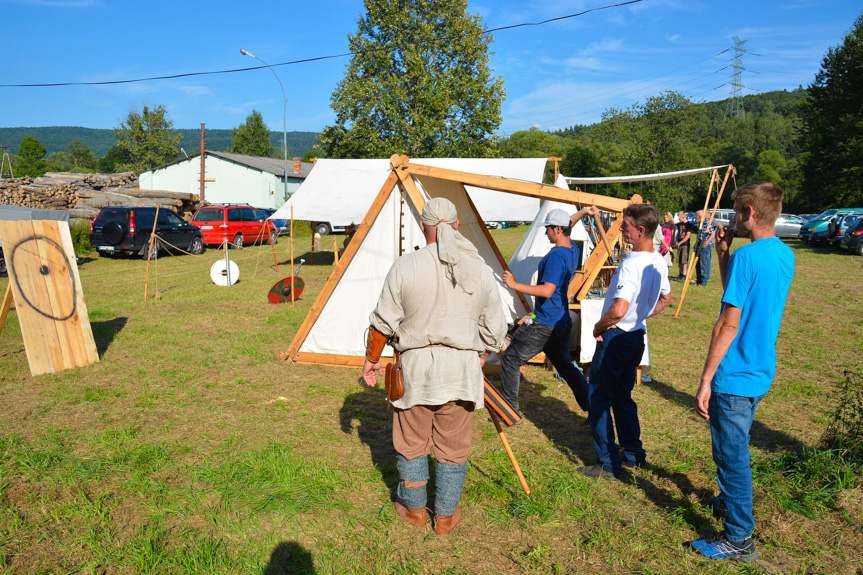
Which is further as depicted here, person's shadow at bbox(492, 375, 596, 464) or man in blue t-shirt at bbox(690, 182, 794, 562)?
person's shadow at bbox(492, 375, 596, 464)

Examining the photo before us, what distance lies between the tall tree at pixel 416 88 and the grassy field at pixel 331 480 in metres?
25.4

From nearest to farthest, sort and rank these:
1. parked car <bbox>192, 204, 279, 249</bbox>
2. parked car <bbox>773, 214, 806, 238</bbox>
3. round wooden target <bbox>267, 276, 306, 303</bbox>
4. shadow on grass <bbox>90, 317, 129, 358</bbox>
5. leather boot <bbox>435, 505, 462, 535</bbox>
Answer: leather boot <bbox>435, 505, 462, 535</bbox>
shadow on grass <bbox>90, 317, 129, 358</bbox>
round wooden target <bbox>267, 276, 306, 303</bbox>
parked car <bbox>192, 204, 279, 249</bbox>
parked car <bbox>773, 214, 806, 238</bbox>

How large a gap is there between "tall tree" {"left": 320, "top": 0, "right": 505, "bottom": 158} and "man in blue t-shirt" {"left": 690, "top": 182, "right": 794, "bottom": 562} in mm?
28726

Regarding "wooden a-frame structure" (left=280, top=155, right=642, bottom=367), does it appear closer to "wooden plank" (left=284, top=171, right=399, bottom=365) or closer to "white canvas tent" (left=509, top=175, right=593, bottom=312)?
"wooden plank" (left=284, top=171, right=399, bottom=365)

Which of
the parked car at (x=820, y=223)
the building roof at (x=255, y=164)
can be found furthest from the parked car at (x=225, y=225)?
the parked car at (x=820, y=223)

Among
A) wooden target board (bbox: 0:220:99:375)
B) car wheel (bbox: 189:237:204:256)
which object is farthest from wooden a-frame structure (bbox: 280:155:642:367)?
car wheel (bbox: 189:237:204:256)

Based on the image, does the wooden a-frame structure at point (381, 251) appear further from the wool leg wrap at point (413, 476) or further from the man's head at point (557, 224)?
the wool leg wrap at point (413, 476)

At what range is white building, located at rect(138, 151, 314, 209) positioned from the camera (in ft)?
140

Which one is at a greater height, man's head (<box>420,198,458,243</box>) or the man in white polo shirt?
man's head (<box>420,198,458,243</box>)

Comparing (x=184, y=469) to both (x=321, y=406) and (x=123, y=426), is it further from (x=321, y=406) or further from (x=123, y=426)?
(x=321, y=406)

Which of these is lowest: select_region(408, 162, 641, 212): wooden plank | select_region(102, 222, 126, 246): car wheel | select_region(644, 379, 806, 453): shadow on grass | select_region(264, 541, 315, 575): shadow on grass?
select_region(264, 541, 315, 575): shadow on grass

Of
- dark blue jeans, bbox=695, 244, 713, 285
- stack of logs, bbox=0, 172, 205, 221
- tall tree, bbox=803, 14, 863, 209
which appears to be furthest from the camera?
tall tree, bbox=803, 14, 863, 209

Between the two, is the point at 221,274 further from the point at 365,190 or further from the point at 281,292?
the point at 365,190

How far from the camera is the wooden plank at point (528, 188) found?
5418 mm
